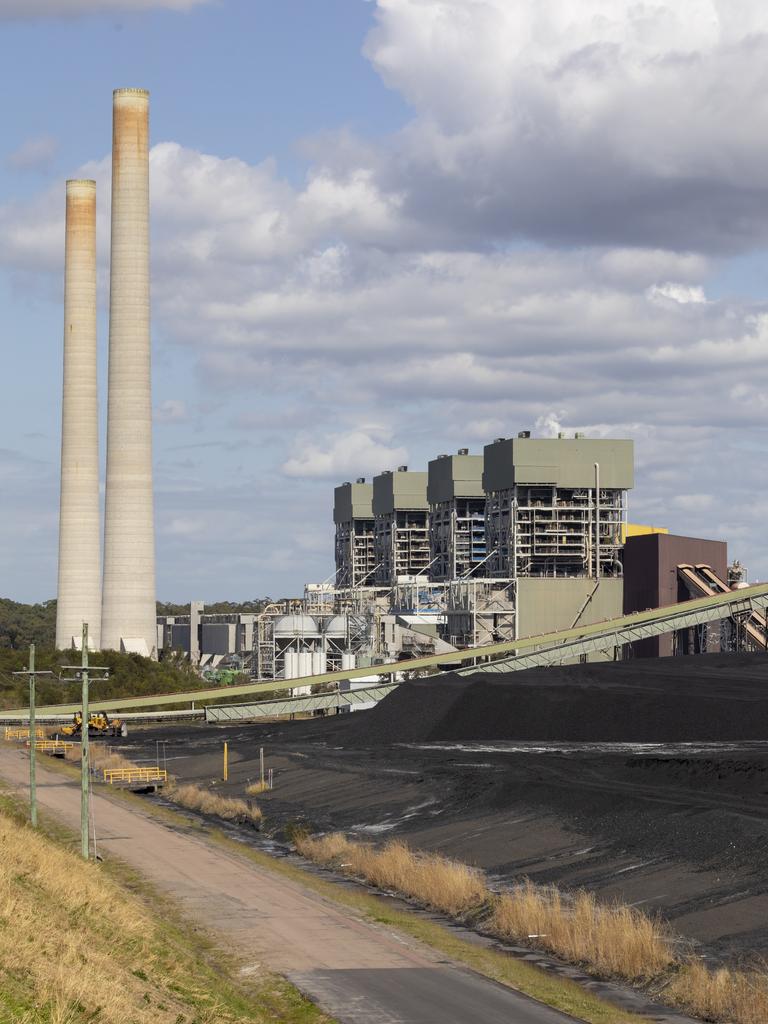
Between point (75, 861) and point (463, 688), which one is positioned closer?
point (75, 861)

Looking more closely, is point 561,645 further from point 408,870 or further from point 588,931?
point 588,931

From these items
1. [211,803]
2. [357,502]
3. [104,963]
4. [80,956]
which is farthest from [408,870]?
[357,502]

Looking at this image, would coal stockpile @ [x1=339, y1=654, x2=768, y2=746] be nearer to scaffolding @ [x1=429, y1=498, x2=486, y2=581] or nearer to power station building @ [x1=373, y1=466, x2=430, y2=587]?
scaffolding @ [x1=429, y1=498, x2=486, y2=581]

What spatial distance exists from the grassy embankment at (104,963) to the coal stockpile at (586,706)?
37864mm

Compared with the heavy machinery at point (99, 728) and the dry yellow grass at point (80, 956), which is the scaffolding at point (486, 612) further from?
the dry yellow grass at point (80, 956)

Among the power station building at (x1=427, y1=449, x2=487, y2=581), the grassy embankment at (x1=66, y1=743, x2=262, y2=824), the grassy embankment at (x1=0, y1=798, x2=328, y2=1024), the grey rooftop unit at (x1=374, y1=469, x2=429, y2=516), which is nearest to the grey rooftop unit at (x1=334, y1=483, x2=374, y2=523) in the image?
the grey rooftop unit at (x1=374, y1=469, x2=429, y2=516)

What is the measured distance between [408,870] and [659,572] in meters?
73.9

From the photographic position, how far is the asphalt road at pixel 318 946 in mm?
22500

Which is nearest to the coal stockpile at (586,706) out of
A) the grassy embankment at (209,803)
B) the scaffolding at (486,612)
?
the grassy embankment at (209,803)

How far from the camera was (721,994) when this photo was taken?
78.3 feet

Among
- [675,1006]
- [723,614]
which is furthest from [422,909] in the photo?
[723,614]

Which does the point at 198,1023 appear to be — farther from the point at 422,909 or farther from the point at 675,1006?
the point at 422,909

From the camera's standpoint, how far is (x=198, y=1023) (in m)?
19.3

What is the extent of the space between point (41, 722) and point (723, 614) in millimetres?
45574
